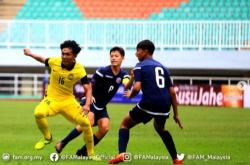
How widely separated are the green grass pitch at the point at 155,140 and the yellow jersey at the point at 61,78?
3.57ft

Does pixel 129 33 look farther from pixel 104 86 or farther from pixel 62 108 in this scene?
pixel 62 108

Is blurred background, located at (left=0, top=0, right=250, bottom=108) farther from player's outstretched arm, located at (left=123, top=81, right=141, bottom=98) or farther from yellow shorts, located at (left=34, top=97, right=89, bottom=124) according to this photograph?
player's outstretched arm, located at (left=123, top=81, right=141, bottom=98)

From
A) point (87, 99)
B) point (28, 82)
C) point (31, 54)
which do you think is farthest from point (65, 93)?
point (28, 82)

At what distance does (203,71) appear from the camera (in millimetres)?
41594

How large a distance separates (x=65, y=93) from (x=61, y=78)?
0.96 feet

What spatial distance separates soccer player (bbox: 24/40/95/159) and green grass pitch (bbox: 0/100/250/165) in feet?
1.95

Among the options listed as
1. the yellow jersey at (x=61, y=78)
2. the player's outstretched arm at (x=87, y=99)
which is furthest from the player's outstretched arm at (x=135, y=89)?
the yellow jersey at (x=61, y=78)

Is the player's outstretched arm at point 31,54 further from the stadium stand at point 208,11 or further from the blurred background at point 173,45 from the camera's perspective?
the stadium stand at point 208,11

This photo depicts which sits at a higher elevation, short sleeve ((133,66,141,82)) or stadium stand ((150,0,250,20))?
stadium stand ((150,0,250,20))

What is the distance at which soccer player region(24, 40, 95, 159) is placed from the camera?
12.3 m

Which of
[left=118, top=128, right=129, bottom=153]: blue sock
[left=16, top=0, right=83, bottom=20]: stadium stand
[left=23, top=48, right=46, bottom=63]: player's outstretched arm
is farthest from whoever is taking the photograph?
[left=16, top=0, right=83, bottom=20]: stadium stand

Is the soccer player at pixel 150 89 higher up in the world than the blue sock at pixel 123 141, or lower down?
higher up

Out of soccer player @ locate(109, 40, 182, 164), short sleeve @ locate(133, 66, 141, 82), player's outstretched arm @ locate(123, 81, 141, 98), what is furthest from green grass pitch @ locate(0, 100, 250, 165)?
short sleeve @ locate(133, 66, 141, 82)

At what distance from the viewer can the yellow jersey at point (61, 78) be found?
12.4 metres
